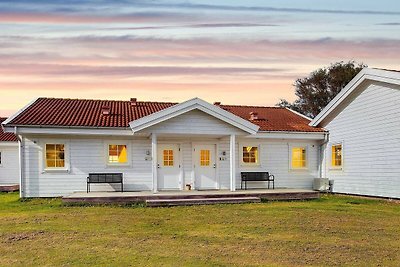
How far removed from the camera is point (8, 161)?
89.0 feet

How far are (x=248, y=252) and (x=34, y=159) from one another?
1243 cm

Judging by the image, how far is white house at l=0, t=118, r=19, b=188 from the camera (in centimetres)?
2681

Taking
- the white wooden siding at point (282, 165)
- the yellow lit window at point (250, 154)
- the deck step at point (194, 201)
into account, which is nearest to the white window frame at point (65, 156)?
the deck step at point (194, 201)

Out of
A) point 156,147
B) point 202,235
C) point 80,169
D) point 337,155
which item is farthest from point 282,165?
point 202,235

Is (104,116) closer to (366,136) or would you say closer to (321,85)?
(366,136)

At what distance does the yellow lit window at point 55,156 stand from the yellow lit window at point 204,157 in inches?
234

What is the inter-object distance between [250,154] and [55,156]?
868 centimetres

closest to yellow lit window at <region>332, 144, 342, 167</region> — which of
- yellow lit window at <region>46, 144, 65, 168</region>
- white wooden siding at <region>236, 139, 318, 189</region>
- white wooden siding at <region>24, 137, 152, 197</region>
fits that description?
white wooden siding at <region>236, 139, 318, 189</region>

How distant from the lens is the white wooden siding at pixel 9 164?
88.2 ft

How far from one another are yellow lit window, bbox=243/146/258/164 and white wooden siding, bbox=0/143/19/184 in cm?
1491

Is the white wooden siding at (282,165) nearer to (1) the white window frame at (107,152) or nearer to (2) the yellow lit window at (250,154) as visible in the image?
(2) the yellow lit window at (250,154)

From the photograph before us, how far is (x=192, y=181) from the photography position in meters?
19.5

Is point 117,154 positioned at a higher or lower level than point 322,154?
higher

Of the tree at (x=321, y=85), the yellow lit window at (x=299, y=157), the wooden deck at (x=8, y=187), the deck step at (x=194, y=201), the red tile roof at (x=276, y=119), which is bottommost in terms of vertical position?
the wooden deck at (x=8, y=187)
